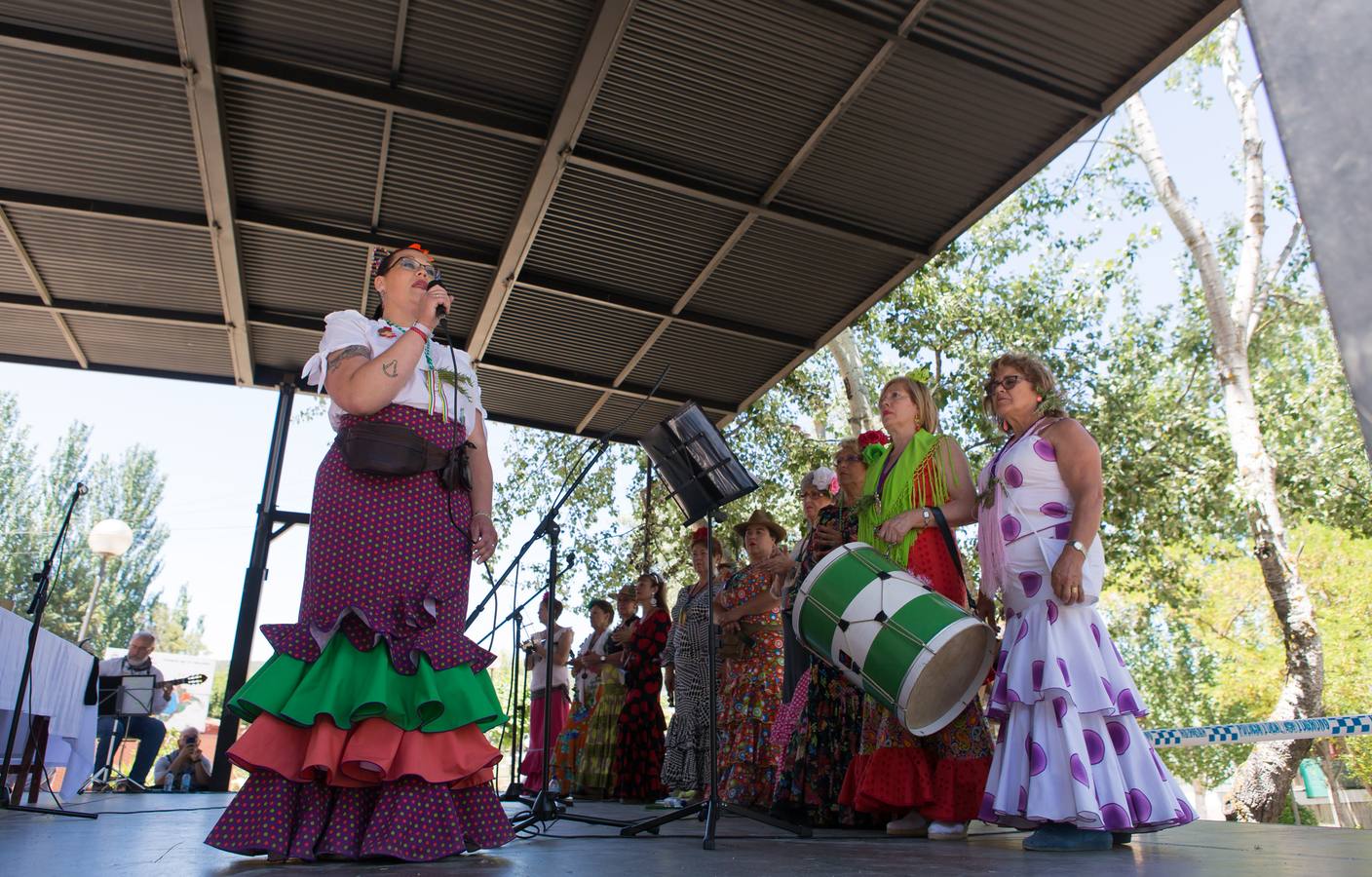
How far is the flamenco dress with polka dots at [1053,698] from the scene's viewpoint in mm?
3064

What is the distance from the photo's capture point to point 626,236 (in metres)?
5.81

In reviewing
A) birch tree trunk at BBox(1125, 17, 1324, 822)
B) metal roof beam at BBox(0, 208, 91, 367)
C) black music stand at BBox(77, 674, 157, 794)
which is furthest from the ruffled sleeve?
birch tree trunk at BBox(1125, 17, 1324, 822)

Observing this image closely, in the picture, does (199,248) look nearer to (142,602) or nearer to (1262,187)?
(1262,187)

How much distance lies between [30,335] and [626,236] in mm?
4549

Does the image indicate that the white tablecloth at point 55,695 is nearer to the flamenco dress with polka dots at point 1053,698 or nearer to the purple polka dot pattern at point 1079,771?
the flamenco dress with polka dots at point 1053,698

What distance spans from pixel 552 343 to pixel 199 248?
232 centimetres

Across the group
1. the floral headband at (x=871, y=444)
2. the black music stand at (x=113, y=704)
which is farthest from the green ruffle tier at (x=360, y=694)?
the black music stand at (x=113, y=704)

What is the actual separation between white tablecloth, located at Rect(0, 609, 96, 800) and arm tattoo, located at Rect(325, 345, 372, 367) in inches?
155

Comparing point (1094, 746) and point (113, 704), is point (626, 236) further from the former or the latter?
point (113, 704)

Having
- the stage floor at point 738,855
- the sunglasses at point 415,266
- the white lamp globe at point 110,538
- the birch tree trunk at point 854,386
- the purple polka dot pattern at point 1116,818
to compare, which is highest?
the birch tree trunk at point 854,386

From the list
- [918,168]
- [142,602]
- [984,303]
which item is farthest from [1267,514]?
[142,602]

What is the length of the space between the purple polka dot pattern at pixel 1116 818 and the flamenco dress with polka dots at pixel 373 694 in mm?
1835

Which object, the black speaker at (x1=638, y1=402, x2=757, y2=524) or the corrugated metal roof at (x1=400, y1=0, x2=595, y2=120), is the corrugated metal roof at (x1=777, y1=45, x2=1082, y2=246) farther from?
the black speaker at (x1=638, y1=402, x2=757, y2=524)

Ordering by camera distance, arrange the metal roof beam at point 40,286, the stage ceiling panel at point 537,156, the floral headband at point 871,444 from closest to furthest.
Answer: the stage ceiling panel at point 537,156
the floral headband at point 871,444
the metal roof beam at point 40,286
